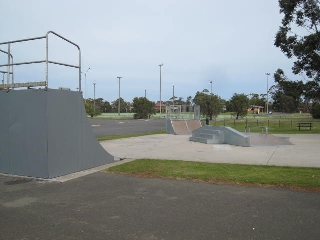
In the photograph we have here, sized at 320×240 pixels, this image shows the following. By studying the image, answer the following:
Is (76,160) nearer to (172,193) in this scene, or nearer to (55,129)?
(55,129)

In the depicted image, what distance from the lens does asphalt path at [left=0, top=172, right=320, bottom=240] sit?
421 centimetres

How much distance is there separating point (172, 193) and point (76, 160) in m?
3.44

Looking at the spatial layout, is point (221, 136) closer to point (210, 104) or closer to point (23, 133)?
point (23, 133)

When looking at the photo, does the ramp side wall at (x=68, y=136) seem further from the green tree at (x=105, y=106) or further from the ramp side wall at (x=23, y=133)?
the green tree at (x=105, y=106)

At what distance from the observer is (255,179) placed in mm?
7352

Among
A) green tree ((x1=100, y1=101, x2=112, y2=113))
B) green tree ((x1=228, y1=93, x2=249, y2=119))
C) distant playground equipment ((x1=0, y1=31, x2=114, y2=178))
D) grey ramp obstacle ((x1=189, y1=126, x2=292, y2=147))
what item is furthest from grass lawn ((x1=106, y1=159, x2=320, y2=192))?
green tree ((x1=100, y1=101, x2=112, y2=113))

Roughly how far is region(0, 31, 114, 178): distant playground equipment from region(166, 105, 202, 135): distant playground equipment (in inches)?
621

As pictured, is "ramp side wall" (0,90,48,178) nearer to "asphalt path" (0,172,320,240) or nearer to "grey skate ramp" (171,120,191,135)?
A: "asphalt path" (0,172,320,240)

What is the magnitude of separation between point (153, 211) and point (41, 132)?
390 cm

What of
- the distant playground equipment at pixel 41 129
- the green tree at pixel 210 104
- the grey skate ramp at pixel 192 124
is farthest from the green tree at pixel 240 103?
the distant playground equipment at pixel 41 129

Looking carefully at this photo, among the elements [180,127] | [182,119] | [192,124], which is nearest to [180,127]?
[180,127]

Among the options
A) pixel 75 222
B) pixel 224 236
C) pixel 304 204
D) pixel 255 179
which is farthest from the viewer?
pixel 255 179

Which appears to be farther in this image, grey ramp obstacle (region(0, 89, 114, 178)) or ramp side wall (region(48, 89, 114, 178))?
ramp side wall (region(48, 89, 114, 178))

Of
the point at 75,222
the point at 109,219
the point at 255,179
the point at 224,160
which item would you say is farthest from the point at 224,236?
the point at 224,160
